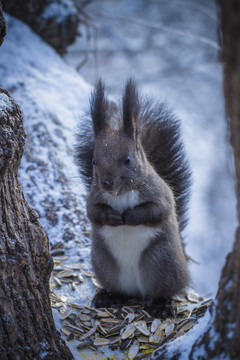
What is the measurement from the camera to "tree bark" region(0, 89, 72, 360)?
142cm

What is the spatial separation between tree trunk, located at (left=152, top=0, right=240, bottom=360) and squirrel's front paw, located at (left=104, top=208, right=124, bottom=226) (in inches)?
27.5

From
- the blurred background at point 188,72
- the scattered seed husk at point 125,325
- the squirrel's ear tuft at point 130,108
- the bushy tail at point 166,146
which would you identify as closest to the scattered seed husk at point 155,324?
the scattered seed husk at point 125,325

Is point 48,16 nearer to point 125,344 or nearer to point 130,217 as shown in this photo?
point 130,217

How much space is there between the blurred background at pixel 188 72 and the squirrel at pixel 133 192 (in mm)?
2985

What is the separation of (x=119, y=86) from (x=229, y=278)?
4.89 meters

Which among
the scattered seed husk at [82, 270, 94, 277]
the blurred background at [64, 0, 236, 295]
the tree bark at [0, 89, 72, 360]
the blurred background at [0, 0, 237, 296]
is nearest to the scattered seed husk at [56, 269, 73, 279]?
the scattered seed husk at [82, 270, 94, 277]

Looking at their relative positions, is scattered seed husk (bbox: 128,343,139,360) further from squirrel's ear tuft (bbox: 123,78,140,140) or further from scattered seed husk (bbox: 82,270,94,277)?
squirrel's ear tuft (bbox: 123,78,140,140)

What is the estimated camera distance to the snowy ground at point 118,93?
114 inches

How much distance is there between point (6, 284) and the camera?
1.43 metres

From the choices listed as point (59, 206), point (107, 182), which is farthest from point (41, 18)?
point (107, 182)

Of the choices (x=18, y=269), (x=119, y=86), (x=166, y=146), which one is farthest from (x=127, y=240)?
(x=119, y=86)

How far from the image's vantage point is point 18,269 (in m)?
1.47

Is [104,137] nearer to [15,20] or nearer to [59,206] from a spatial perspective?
[59,206]

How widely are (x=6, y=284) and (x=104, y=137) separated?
89cm
